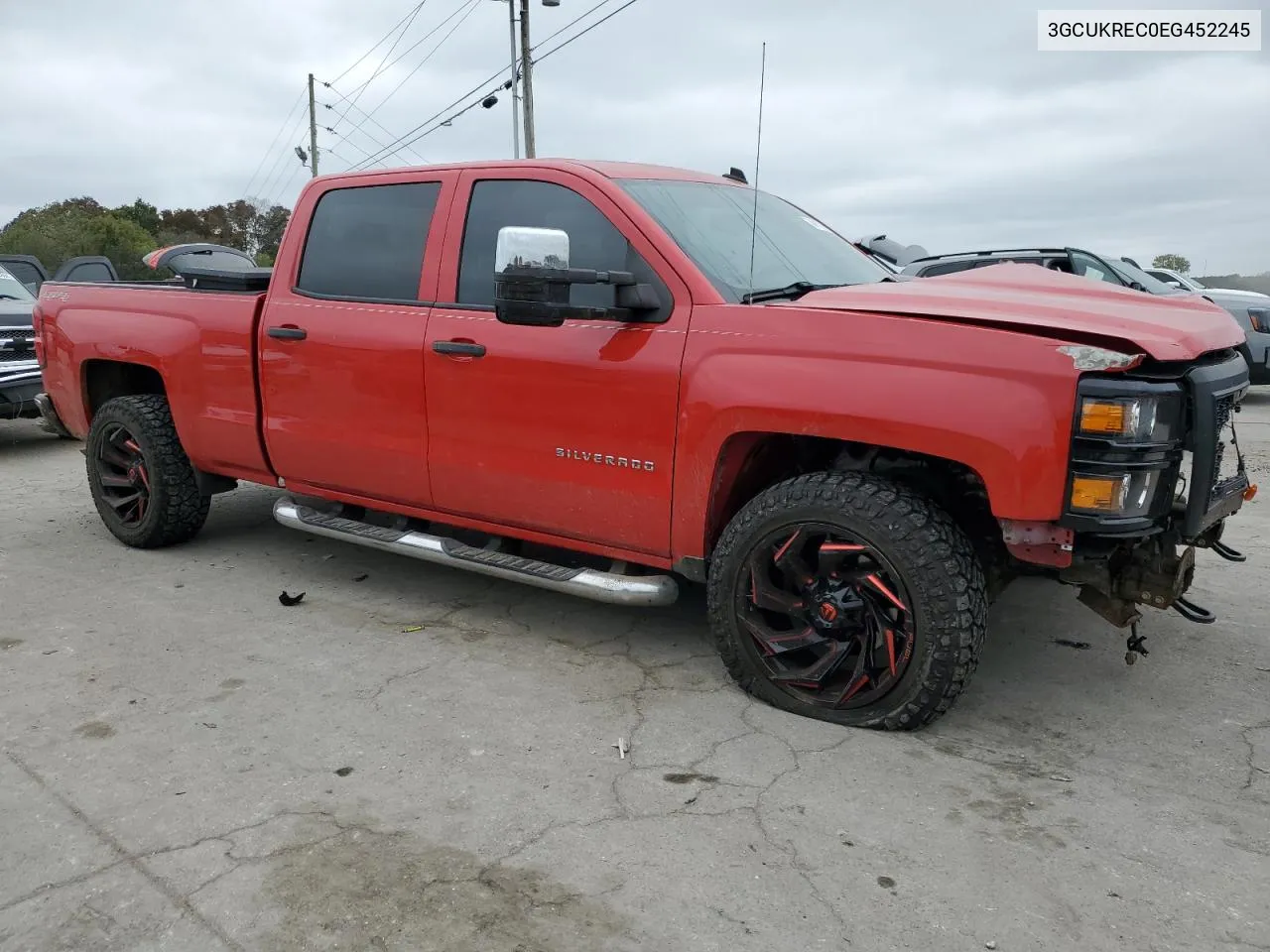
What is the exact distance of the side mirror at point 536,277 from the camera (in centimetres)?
336

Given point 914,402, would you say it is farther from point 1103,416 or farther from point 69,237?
point 69,237

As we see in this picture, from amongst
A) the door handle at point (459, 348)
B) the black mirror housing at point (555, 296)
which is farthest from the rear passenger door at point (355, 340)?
the black mirror housing at point (555, 296)

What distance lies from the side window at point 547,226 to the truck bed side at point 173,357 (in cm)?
130

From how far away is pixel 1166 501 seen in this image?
2.96 meters

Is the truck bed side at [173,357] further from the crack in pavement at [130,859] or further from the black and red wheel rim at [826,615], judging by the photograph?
the black and red wheel rim at [826,615]

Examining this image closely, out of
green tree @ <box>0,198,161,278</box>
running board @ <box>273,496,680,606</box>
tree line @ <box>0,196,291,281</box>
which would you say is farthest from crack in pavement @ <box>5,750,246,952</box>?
green tree @ <box>0,198,161,278</box>

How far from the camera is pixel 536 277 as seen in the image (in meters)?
3.35

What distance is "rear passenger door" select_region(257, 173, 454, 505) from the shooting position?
4.24 metres

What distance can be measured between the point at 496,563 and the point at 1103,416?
2276 mm

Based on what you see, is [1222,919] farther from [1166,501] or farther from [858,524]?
[858,524]

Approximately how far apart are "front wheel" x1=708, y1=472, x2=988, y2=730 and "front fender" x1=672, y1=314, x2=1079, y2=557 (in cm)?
21

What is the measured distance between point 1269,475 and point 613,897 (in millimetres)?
6698

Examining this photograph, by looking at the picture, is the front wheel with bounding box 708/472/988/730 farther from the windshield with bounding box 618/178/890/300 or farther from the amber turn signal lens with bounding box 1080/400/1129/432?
the windshield with bounding box 618/178/890/300

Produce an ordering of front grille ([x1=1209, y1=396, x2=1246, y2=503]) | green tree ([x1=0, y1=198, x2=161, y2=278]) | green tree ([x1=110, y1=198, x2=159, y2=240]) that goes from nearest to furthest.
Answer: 1. front grille ([x1=1209, y1=396, x2=1246, y2=503])
2. green tree ([x1=0, y1=198, x2=161, y2=278])
3. green tree ([x1=110, y1=198, x2=159, y2=240])
